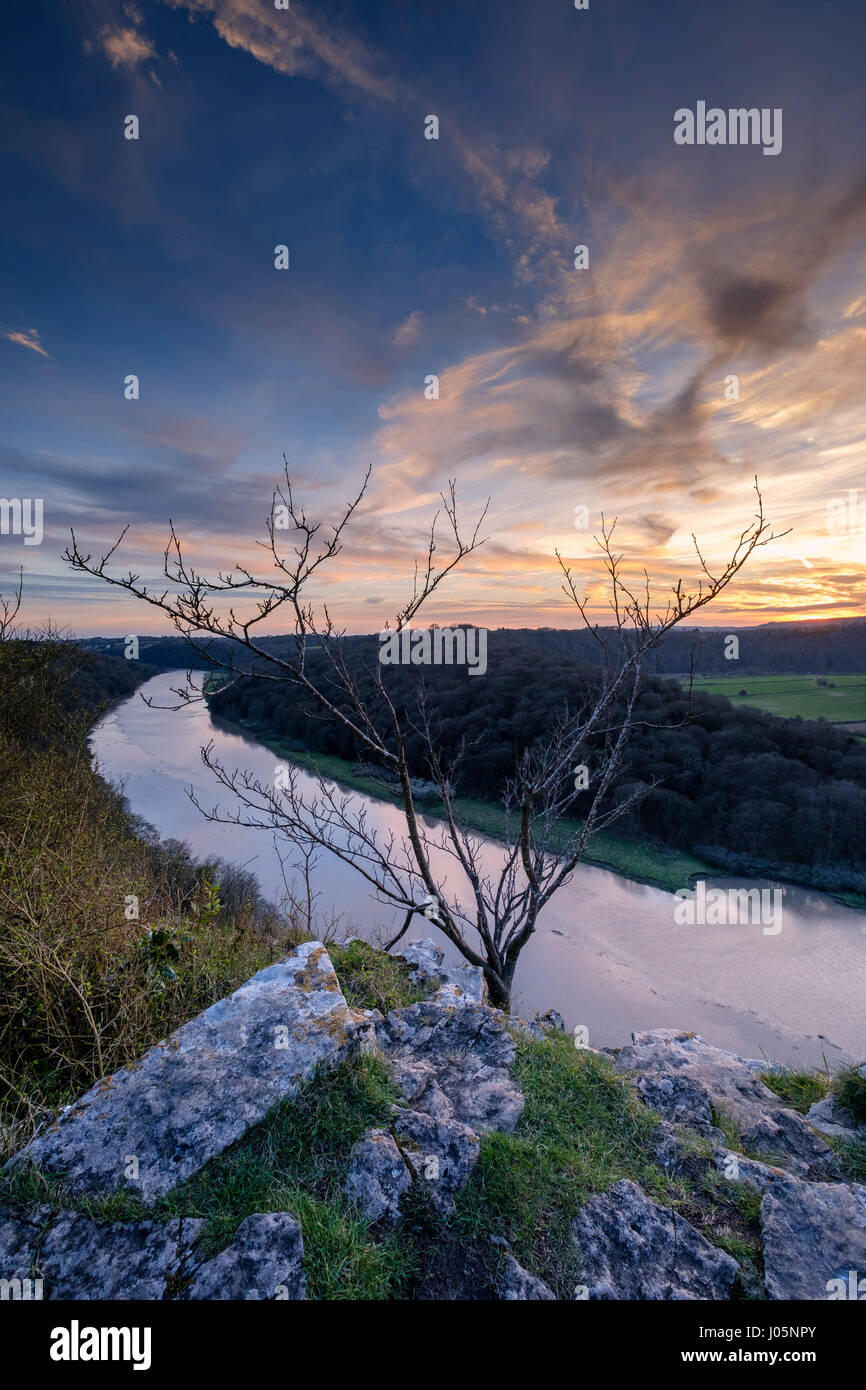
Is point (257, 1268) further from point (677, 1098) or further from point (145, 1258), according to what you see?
point (677, 1098)

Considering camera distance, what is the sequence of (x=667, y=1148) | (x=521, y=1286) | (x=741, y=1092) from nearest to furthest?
1. (x=521, y=1286)
2. (x=667, y=1148)
3. (x=741, y=1092)

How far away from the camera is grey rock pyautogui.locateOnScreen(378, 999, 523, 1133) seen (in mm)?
3248

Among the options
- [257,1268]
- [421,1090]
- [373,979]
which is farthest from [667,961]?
[257,1268]

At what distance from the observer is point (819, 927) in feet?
56.0

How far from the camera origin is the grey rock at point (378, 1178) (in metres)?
2.39

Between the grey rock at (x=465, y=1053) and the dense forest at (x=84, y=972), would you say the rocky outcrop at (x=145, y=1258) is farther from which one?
the grey rock at (x=465, y=1053)

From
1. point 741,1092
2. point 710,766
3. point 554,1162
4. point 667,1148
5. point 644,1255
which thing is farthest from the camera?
point 710,766

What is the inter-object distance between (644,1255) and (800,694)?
149 ft

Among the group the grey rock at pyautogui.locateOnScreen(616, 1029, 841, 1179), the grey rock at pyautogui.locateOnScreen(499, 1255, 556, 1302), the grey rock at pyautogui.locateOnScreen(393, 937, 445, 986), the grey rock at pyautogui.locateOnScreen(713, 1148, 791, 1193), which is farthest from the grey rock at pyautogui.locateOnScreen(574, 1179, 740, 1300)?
the grey rock at pyautogui.locateOnScreen(393, 937, 445, 986)

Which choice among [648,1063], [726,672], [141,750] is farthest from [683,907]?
[726,672]

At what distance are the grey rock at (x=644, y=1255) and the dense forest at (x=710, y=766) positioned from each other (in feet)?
40.7

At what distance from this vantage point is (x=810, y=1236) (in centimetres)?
249
